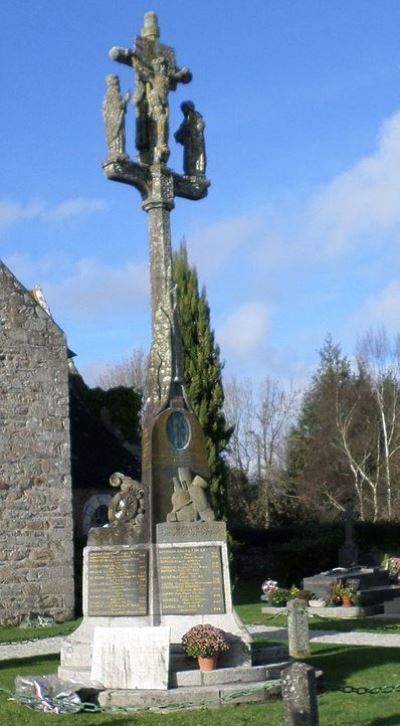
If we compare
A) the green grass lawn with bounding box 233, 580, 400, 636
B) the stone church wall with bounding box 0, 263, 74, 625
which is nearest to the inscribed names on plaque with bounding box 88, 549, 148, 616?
the green grass lawn with bounding box 233, 580, 400, 636

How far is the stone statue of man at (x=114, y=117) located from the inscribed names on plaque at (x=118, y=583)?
4.78 metres

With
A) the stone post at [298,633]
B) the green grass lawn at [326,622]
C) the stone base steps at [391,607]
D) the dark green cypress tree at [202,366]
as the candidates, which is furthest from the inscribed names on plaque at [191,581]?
the dark green cypress tree at [202,366]

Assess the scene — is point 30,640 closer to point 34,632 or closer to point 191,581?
point 34,632

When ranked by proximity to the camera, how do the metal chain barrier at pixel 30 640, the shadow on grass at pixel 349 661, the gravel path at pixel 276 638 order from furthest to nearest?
the metal chain barrier at pixel 30 640, the gravel path at pixel 276 638, the shadow on grass at pixel 349 661

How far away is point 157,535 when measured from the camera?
11430 millimetres

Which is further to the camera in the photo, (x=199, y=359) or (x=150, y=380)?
(x=199, y=359)

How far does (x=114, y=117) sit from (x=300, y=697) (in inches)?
304

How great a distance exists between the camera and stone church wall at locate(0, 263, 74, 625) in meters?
19.6

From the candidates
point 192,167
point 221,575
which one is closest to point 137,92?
point 192,167

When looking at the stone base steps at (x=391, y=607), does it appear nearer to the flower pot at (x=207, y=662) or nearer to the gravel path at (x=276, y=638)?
the gravel path at (x=276, y=638)

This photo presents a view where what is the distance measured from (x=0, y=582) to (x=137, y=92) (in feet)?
34.0

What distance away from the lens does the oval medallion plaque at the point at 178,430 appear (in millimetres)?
11938

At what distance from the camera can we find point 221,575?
1116cm

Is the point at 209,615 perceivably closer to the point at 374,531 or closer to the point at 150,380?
the point at 150,380
